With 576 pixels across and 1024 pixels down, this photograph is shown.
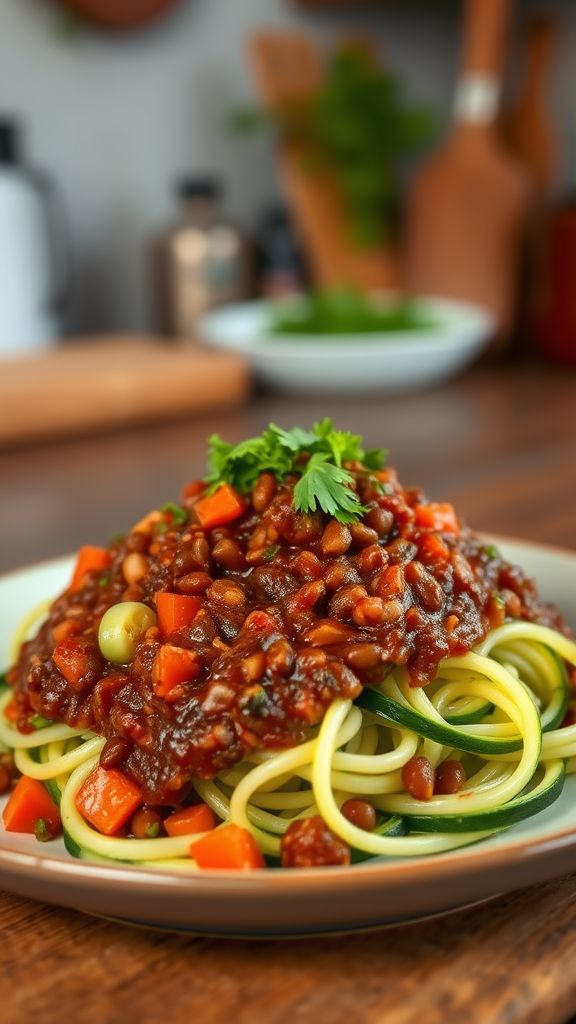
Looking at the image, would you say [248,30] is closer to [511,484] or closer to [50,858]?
[511,484]

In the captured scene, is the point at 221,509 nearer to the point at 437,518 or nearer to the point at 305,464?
the point at 305,464

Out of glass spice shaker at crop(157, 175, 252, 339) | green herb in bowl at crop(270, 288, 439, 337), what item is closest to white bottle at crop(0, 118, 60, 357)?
glass spice shaker at crop(157, 175, 252, 339)

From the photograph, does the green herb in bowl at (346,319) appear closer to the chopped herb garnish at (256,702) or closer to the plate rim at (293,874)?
the chopped herb garnish at (256,702)

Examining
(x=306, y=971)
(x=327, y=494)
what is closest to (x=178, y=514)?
(x=327, y=494)

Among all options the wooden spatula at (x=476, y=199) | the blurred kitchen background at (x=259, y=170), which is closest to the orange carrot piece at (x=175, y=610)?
the blurred kitchen background at (x=259, y=170)

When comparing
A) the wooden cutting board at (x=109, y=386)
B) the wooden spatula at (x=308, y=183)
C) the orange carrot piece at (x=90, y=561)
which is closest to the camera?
the orange carrot piece at (x=90, y=561)

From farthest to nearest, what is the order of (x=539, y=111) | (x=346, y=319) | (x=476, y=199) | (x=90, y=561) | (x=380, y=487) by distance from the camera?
1. (x=539, y=111)
2. (x=476, y=199)
3. (x=346, y=319)
4. (x=90, y=561)
5. (x=380, y=487)

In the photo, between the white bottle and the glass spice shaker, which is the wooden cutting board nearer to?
the white bottle
